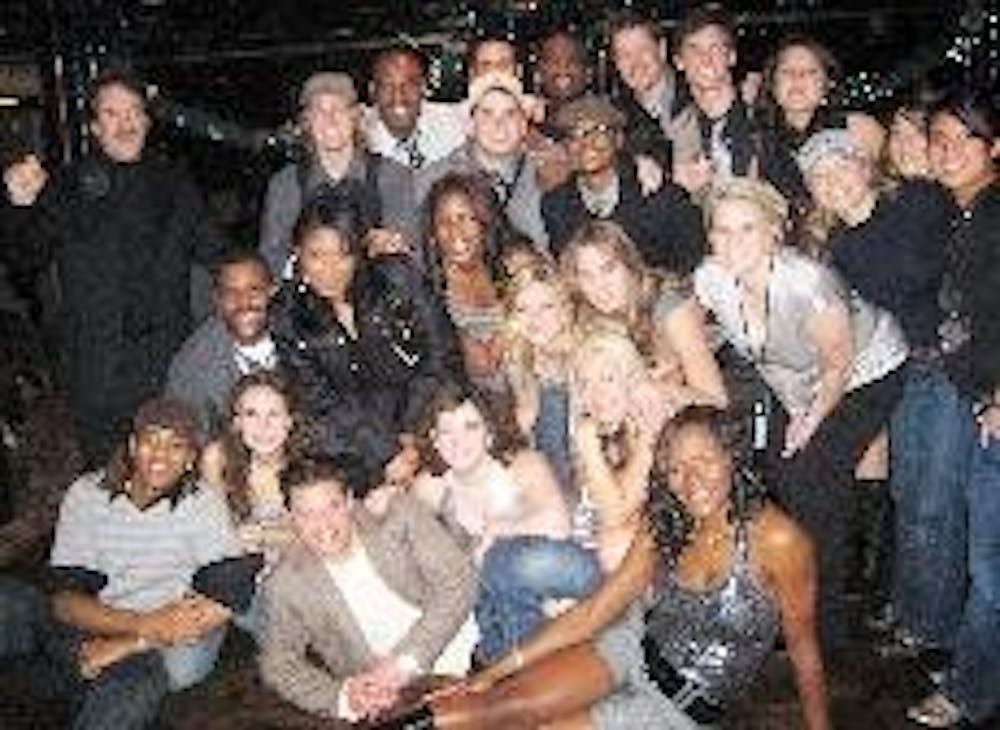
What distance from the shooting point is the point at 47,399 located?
26.2 ft

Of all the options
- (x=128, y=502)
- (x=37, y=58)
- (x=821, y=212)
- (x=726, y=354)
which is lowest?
(x=128, y=502)

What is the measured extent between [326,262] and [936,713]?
2611 mm

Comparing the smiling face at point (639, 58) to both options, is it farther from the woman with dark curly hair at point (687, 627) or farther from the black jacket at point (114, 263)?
the woman with dark curly hair at point (687, 627)

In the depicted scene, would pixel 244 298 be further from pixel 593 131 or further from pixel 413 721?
pixel 413 721

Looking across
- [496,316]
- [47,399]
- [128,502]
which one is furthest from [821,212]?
[47,399]

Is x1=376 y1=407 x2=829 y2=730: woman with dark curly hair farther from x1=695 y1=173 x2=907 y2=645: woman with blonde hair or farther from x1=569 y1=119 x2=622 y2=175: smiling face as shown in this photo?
x1=569 y1=119 x2=622 y2=175: smiling face

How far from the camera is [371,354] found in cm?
578

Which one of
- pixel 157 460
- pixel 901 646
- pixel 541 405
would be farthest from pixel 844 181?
pixel 157 460

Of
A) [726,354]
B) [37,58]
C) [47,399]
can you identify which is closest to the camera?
[726,354]

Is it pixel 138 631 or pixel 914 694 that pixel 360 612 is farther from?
pixel 914 694

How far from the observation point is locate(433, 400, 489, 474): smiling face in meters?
4.95

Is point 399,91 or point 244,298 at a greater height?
point 399,91

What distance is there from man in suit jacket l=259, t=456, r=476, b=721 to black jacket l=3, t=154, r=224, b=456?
5.45 ft

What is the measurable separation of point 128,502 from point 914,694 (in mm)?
2708
